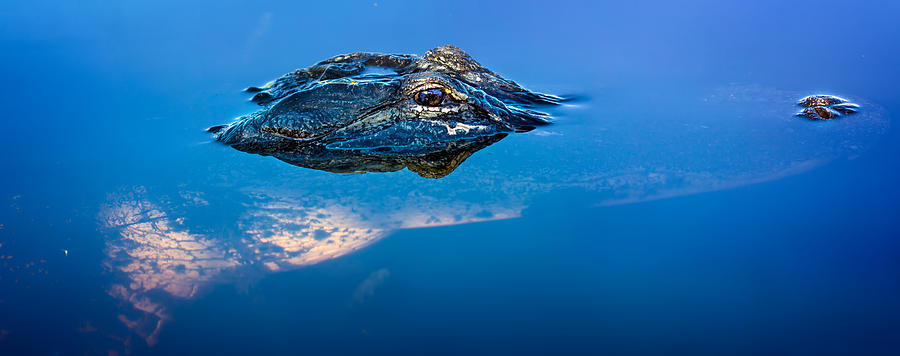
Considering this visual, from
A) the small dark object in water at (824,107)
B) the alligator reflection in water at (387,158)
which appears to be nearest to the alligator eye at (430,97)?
the alligator reflection in water at (387,158)

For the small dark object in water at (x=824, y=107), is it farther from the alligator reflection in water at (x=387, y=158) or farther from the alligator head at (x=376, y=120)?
the alligator reflection in water at (x=387, y=158)

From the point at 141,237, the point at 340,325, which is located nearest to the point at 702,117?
the point at 340,325

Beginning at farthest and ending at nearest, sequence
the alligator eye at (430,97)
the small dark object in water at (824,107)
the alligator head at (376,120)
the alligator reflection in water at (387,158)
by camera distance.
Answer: the small dark object in water at (824,107) < the alligator eye at (430,97) < the alligator head at (376,120) < the alligator reflection in water at (387,158)

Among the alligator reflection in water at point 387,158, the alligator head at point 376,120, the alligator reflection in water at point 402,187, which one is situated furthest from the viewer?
the alligator head at point 376,120

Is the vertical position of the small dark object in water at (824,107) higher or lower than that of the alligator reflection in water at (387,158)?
higher

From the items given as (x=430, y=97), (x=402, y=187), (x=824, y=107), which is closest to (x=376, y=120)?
(x=430, y=97)

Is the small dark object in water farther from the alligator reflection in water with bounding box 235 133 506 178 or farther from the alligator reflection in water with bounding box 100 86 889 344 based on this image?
the alligator reflection in water with bounding box 235 133 506 178

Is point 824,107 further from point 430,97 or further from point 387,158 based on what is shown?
point 387,158

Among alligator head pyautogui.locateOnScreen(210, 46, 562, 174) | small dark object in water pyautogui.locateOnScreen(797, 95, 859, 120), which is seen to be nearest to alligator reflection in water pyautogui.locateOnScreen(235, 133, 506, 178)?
alligator head pyautogui.locateOnScreen(210, 46, 562, 174)
